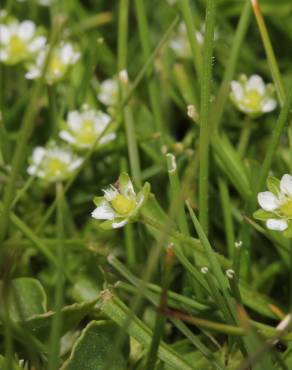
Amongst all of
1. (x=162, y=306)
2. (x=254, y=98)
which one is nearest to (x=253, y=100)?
(x=254, y=98)

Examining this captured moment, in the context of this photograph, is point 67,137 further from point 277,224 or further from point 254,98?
point 277,224

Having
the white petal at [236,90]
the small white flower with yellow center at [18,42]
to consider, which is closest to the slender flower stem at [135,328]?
the white petal at [236,90]

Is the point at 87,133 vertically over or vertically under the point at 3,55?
under

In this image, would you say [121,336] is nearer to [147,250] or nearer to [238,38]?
[147,250]

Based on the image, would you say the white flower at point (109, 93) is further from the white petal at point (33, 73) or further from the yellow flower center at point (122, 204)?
the yellow flower center at point (122, 204)

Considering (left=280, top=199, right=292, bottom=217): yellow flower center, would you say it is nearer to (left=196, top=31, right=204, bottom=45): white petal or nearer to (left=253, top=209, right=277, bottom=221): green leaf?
(left=253, top=209, right=277, bottom=221): green leaf
